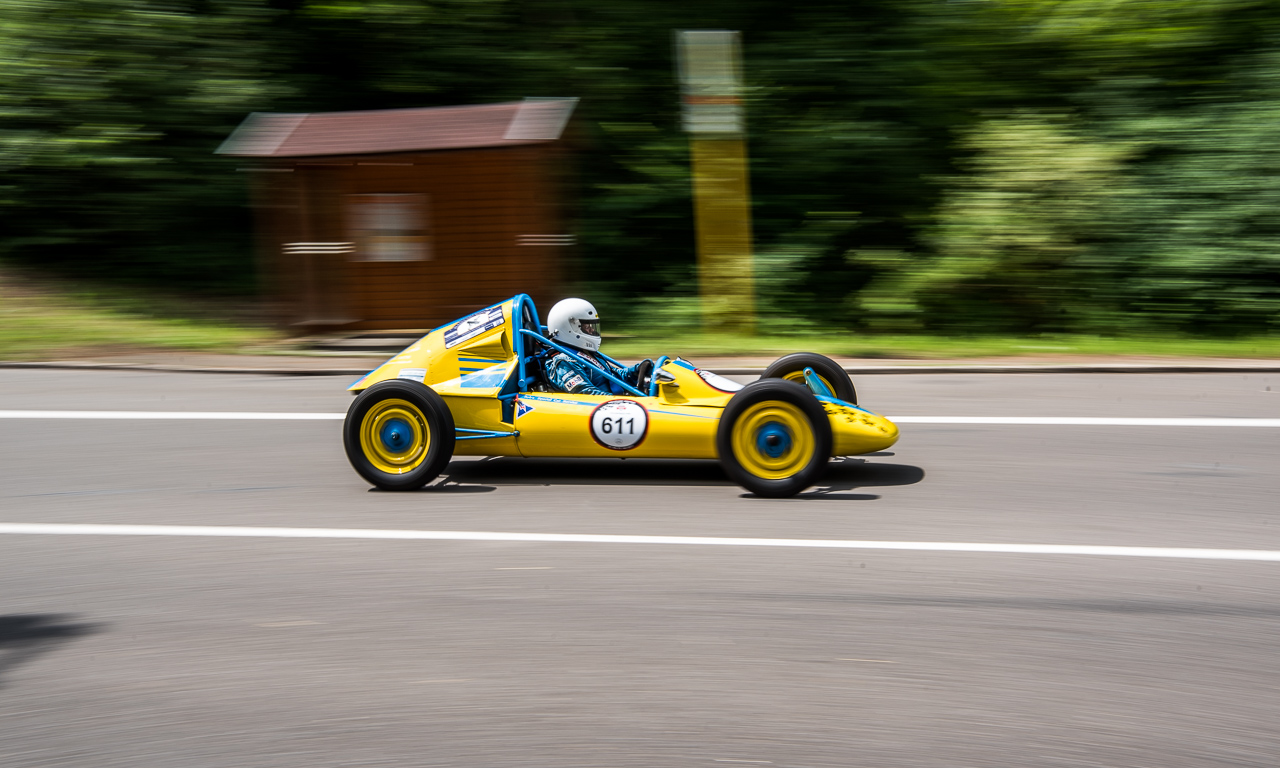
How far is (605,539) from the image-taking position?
226 inches

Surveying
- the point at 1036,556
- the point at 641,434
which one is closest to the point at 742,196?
the point at 641,434

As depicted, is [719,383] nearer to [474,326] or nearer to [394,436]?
[474,326]

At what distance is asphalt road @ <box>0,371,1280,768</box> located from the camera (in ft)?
12.3

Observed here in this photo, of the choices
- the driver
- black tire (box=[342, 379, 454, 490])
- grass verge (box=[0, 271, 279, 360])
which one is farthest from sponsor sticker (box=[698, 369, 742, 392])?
grass verge (box=[0, 271, 279, 360])

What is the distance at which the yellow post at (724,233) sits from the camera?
13.4 meters

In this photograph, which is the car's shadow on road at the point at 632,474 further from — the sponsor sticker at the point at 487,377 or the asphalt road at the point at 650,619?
the sponsor sticker at the point at 487,377

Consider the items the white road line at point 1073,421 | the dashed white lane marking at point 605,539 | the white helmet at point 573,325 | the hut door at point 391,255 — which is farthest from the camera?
the hut door at point 391,255

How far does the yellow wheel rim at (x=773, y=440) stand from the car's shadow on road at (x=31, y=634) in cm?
338

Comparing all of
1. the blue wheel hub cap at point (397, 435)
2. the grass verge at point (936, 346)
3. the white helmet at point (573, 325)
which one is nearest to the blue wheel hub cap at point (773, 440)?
the white helmet at point (573, 325)

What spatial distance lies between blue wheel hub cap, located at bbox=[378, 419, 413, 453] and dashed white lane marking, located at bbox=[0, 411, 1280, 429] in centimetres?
119

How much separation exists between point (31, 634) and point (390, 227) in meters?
9.57

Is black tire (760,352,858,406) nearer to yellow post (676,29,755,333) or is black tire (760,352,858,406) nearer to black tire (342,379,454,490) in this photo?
black tire (342,379,454,490)

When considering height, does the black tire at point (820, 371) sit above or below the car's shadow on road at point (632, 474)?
above

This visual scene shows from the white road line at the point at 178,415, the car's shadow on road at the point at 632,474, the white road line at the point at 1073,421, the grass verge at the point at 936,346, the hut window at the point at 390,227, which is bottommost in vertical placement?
the car's shadow on road at the point at 632,474
